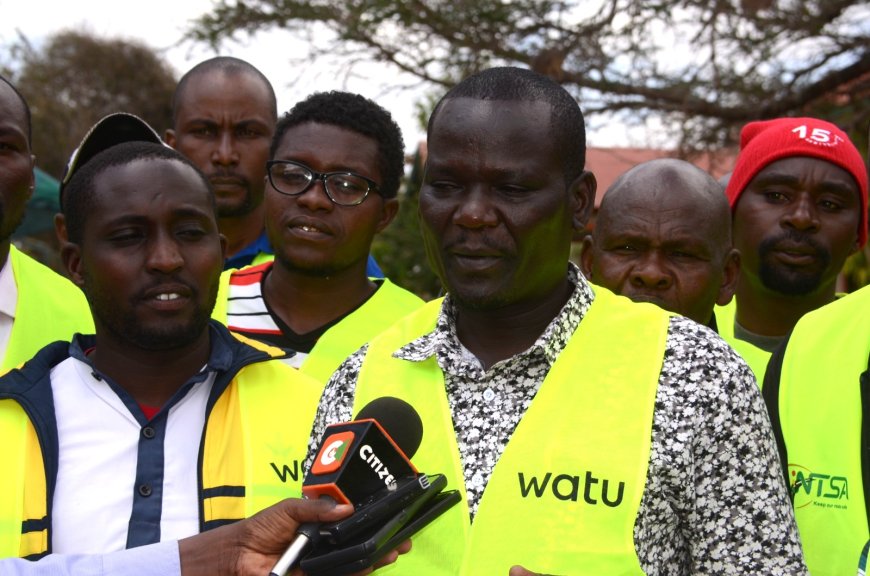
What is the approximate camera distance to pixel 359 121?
4410mm

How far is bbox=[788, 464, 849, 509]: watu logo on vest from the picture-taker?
2992mm

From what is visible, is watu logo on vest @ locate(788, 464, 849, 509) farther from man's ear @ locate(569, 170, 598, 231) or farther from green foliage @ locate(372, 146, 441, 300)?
green foliage @ locate(372, 146, 441, 300)

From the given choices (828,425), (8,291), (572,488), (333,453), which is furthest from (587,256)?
(333,453)

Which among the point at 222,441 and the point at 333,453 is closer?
the point at 333,453

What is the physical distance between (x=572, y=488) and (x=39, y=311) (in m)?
2.38

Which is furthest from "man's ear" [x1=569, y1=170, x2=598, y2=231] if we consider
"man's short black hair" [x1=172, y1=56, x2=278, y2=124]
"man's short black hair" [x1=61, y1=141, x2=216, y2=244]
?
"man's short black hair" [x1=172, y1=56, x2=278, y2=124]

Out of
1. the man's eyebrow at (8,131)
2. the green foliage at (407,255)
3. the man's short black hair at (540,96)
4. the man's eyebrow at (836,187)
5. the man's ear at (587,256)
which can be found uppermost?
the man's short black hair at (540,96)

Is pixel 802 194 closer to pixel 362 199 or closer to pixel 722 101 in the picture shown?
pixel 362 199

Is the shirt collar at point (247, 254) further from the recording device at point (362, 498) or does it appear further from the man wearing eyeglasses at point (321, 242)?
the recording device at point (362, 498)

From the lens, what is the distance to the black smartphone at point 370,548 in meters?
1.96

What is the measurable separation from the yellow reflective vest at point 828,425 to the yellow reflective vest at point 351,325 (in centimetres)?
148

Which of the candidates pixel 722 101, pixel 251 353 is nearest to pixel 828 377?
pixel 251 353

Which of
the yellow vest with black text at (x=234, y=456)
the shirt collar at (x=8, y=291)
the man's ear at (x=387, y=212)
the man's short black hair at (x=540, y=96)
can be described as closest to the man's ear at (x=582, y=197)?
the man's short black hair at (x=540, y=96)

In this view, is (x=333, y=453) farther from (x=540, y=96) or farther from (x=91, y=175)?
(x=91, y=175)
